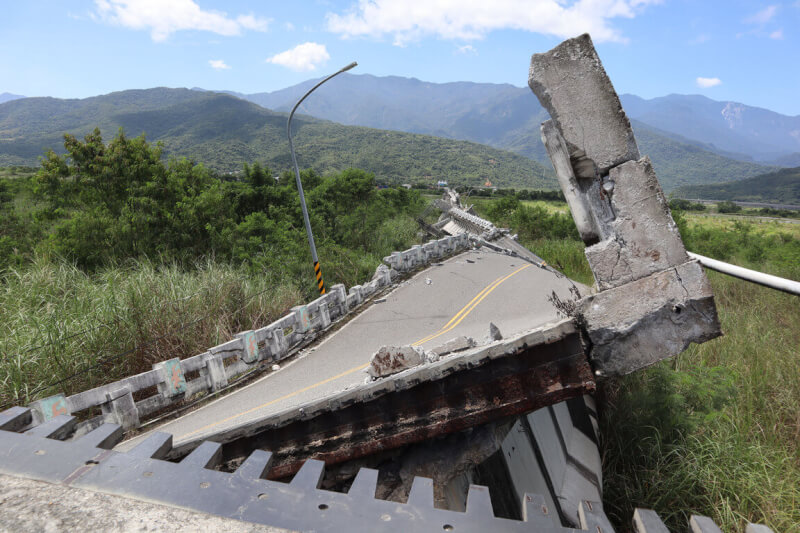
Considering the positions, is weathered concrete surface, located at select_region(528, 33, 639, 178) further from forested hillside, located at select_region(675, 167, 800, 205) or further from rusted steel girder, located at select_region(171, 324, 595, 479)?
forested hillside, located at select_region(675, 167, 800, 205)

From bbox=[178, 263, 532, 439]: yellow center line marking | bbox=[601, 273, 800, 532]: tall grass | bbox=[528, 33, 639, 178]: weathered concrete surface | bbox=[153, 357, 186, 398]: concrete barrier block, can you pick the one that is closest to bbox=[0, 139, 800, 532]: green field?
bbox=[601, 273, 800, 532]: tall grass

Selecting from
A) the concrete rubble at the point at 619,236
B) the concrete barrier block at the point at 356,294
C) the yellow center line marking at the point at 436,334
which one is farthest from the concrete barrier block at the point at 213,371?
the concrete rubble at the point at 619,236

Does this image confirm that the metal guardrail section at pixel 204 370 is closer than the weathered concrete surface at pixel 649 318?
No

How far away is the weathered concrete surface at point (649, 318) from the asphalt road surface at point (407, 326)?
2.55m

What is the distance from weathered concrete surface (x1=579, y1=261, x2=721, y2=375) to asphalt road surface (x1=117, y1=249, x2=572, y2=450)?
2.55 metres

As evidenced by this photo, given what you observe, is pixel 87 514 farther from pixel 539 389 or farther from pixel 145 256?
pixel 145 256

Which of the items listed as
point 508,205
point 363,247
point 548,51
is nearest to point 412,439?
point 548,51

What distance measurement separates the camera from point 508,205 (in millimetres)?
39188

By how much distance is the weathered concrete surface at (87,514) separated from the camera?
1.57 m

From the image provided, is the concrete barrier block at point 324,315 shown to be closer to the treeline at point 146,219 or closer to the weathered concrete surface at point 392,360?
the treeline at point 146,219

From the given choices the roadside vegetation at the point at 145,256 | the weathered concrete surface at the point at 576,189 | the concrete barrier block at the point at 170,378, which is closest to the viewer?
the weathered concrete surface at the point at 576,189

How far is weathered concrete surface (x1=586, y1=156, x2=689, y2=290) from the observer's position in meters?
3.56

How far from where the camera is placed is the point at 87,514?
1.63 m

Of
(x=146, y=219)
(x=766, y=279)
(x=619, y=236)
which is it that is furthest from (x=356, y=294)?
(x=766, y=279)
